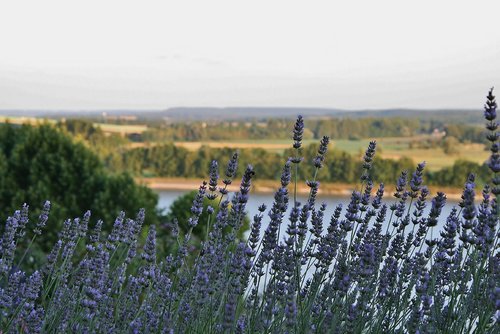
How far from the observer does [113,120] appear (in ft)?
158

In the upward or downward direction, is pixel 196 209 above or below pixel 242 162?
above

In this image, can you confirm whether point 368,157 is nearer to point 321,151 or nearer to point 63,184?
point 321,151

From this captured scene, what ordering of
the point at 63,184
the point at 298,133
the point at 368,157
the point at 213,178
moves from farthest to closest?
the point at 63,184, the point at 368,157, the point at 213,178, the point at 298,133

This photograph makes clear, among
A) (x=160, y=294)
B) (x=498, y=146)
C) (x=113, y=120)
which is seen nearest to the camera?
(x=498, y=146)

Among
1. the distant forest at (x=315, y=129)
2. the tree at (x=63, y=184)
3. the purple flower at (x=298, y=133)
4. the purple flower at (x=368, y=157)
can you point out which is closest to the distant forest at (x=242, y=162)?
the distant forest at (x=315, y=129)

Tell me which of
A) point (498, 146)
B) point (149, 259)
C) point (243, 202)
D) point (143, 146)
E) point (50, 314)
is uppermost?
point (498, 146)

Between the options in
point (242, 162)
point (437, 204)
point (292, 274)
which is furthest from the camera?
point (242, 162)

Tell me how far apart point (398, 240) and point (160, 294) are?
40.6 inches

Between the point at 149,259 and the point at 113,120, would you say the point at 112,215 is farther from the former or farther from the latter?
the point at 113,120

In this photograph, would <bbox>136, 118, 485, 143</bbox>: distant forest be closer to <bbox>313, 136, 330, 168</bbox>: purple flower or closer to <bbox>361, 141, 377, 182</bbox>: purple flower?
<bbox>361, 141, 377, 182</bbox>: purple flower

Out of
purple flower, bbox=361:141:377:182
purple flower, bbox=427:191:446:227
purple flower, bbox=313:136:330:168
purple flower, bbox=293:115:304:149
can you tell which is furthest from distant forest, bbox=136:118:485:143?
purple flower, bbox=427:191:446:227

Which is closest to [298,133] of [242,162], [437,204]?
[437,204]

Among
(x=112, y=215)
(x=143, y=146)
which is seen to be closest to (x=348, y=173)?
(x=143, y=146)

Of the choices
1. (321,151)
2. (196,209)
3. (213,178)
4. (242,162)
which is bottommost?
(242,162)
